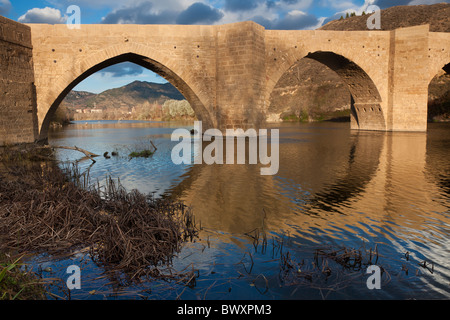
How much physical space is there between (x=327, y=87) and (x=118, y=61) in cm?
3872

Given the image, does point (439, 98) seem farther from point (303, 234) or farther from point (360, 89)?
point (303, 234)

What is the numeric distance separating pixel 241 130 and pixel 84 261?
1478 centimetres

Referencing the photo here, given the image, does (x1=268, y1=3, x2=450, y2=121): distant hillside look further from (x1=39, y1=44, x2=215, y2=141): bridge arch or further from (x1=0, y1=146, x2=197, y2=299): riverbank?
(x1=0, y1=146, x2=197, y2=299): riverbank

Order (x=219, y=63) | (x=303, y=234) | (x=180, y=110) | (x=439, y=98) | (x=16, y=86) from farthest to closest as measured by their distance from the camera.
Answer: (x=180, y=110), (x=439, y=98), (x=219, y=63), (x=16, y=86), (x=303, y=234)

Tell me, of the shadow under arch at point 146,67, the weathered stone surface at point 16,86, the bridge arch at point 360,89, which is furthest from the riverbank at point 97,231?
the bridge arch at point 360,89

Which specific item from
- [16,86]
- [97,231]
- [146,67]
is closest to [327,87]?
[146,67]

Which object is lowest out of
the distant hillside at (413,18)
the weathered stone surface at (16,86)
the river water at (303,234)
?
the river water at (303,234)

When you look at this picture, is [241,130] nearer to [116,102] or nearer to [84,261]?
[84,261]

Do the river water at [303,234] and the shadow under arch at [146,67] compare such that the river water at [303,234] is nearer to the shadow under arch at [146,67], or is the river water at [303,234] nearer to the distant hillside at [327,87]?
the shadow under arch at [146,67]

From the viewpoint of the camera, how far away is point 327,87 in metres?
50.8

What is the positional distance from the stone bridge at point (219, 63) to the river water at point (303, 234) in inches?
336

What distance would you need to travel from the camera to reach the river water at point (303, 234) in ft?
10.2

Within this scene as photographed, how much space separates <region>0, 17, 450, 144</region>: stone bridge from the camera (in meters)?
15.0
